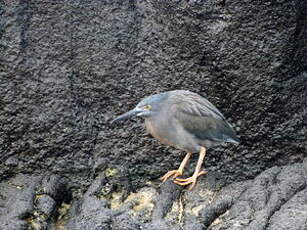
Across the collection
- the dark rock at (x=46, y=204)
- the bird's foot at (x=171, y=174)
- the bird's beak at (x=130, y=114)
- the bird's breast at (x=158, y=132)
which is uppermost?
the bird's beak at (x=130, y=114)

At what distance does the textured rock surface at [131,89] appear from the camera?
7.16 metres

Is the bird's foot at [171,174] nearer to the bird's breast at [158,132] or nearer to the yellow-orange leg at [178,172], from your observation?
the yellow-orange leg at [178,172]

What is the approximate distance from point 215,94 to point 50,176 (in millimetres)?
2055

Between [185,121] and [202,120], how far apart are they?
0.18 m

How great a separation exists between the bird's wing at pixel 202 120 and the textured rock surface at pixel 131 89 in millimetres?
402

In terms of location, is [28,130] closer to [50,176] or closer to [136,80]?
[50,176]

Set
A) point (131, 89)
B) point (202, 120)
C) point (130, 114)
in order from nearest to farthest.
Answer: point (130, 114) → point (202, 120) → point (131, 89)

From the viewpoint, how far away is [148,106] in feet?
22.8

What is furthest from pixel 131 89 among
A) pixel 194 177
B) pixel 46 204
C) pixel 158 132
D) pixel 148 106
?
pixel 46 204

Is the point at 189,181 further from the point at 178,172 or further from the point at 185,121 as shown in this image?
the point at 185,121

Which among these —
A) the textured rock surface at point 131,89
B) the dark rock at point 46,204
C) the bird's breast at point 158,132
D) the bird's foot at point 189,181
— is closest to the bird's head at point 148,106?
the bird's breast at point 158,132

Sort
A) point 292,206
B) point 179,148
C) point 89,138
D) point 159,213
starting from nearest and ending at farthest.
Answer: point 292,206, point 159,213, point 179,148, point 89,138

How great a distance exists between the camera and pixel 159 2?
7.35m

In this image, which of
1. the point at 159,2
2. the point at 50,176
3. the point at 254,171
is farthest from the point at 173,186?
the point at 159,2
